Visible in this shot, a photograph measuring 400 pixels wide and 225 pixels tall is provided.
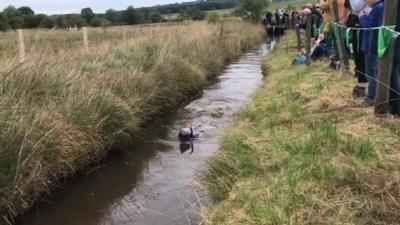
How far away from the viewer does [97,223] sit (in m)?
5.92

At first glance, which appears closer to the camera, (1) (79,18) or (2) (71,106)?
(2) (71,106)

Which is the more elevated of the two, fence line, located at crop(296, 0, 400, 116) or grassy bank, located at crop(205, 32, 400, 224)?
fence line, located at crop(296, 0, 400, 116)

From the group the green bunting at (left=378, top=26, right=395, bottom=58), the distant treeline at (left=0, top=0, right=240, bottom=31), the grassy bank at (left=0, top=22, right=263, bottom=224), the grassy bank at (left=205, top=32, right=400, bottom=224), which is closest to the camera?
the grassy bank at (left=205, top=32, right=400, bottom=224)

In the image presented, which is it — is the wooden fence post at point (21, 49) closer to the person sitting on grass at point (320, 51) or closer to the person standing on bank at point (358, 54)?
the person standing on bank at point (358, 54)

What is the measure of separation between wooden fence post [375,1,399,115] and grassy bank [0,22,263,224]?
3718 mm

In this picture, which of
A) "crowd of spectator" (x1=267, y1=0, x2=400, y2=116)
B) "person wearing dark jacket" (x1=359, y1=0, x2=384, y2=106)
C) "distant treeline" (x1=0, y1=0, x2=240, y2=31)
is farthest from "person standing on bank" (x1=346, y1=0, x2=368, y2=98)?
"distant treeline" (x1=0, y1=0, x2=240, y2=31)

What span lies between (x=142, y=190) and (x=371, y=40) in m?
3.37

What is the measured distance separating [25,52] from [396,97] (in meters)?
5.91

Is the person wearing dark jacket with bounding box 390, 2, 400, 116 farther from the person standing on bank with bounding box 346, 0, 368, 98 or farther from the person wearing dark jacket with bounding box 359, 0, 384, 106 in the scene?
the person standing on bank with bounding box 346, 0, 368, 98

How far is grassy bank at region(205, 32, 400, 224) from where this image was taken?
418cm

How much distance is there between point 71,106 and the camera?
7395mm

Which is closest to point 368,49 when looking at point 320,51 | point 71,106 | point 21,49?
point 71,106

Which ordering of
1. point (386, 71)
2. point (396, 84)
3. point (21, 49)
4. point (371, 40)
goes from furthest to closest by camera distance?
point (21, 49), point (371, 40), point (396, 84), point (386, 71)

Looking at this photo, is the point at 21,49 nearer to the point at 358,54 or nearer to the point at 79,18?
the point at 358,54
